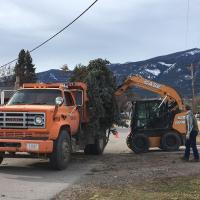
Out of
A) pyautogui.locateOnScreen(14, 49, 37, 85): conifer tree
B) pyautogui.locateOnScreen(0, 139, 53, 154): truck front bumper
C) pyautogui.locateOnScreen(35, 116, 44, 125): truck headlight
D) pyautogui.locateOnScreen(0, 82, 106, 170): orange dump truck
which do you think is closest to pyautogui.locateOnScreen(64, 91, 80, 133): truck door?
pyautogui.locateOnScreen(0, 82, 106, 170): orange dump truck

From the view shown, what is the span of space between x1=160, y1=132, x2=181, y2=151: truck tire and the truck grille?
25.6 feet

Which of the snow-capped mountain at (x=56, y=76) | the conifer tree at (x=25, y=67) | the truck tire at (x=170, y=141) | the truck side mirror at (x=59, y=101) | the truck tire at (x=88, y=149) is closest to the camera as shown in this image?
the truck side mirror at (x=59, y=101)

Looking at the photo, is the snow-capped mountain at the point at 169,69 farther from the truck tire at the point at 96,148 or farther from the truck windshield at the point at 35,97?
the truck windshield at the point at 35,97

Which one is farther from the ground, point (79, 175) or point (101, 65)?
point (101, 65)

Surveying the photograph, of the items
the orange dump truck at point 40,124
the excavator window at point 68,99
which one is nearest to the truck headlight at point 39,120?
the orange dump truck at point 40,124

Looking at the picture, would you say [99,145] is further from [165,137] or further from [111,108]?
[165,137]

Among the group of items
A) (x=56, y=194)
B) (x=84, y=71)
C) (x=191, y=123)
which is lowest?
(x=56, y=194)

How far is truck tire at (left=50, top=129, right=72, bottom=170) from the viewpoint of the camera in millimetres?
15477

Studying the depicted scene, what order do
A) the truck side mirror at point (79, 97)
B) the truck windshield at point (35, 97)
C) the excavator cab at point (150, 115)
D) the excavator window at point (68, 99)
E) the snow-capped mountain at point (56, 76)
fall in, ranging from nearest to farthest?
the truck windshield at point (35, 97) → the excavator window at point (68, 99) → the truck side mirror at point (79, 97) → the excavator cab at point (150, 115) → the snow-capped mountain at point (56, 76)

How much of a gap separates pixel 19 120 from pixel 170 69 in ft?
349

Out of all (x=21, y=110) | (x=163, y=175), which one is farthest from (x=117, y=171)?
(x=21, y=110)

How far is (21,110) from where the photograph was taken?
15547 mm

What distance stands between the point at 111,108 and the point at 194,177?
722 cm

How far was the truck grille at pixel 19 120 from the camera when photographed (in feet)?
50.5
